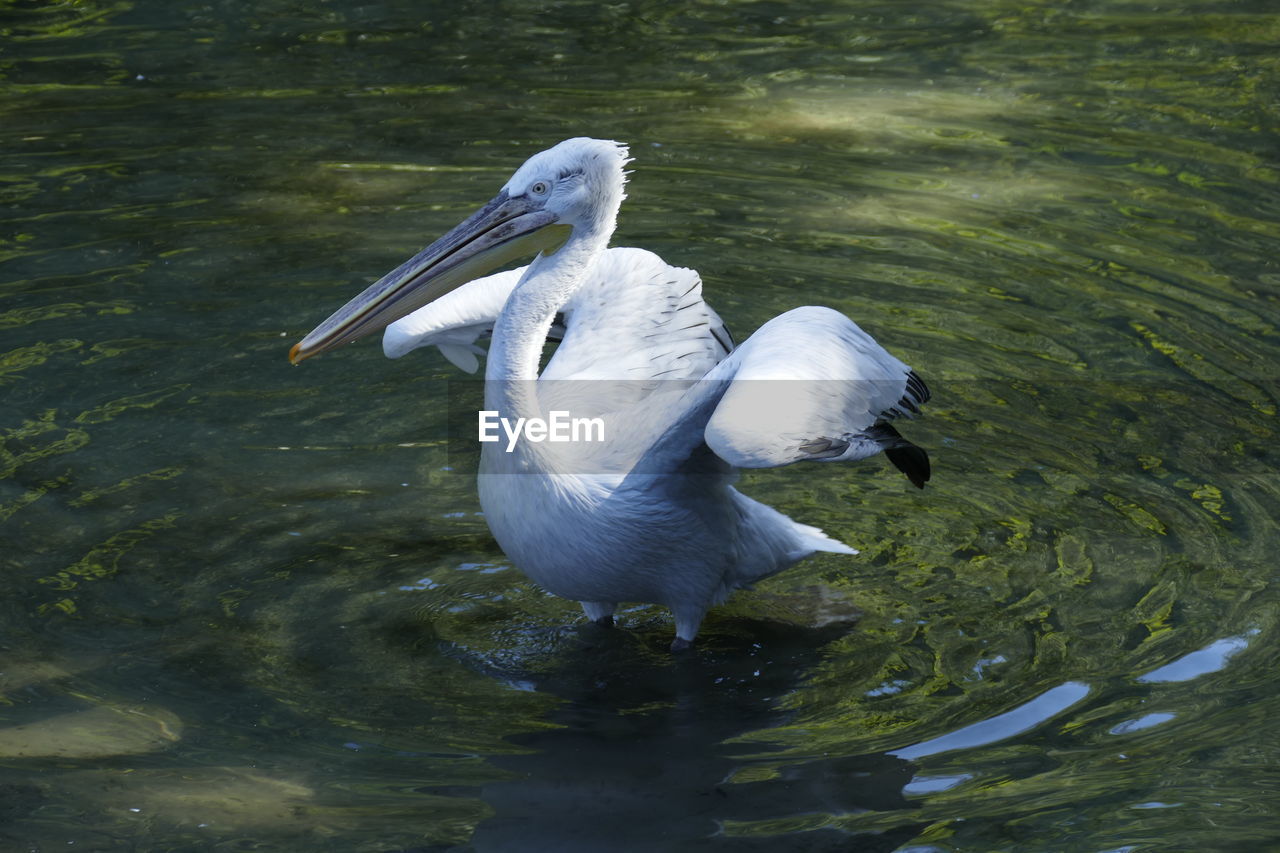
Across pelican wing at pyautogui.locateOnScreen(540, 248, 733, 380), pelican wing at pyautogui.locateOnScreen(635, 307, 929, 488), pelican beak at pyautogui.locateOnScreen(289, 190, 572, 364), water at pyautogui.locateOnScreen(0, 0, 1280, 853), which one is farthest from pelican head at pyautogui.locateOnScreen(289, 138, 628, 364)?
water at pyautogui.locateOnScreen(0, 0, 1280, 853)

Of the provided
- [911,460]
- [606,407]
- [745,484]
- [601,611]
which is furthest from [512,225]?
[745,484]

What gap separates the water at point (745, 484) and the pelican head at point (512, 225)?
2.30 feet

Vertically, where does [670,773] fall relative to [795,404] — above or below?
below

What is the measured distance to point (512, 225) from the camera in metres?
3.85

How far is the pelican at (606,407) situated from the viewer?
3615 mm

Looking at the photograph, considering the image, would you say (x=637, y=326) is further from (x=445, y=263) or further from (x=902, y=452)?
(x=902, y=452)

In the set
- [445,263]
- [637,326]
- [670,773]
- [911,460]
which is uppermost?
[445,263]

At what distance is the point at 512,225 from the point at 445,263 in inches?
7.2

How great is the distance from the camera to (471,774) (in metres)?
3.27

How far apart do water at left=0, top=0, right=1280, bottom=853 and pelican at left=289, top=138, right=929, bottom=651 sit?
227mm

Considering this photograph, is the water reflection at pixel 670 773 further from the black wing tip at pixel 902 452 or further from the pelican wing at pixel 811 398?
the pelican wing at pixel 811 398

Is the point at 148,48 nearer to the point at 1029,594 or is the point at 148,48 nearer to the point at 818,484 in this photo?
the point at 818,484

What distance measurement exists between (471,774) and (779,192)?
403 cm

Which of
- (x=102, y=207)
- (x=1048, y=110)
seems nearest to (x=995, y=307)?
(x=1048, y=110)
